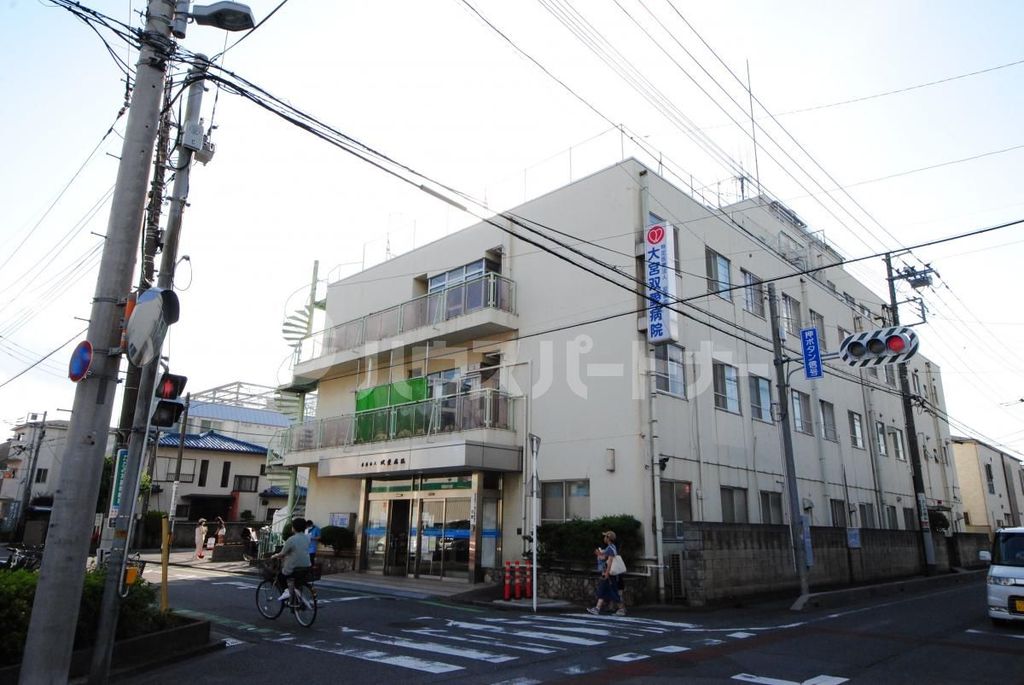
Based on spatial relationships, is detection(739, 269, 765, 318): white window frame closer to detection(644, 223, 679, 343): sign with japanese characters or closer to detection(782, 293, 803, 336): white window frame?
detection(782, 293, 803, 336): white window frame

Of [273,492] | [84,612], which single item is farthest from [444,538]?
[273,492]

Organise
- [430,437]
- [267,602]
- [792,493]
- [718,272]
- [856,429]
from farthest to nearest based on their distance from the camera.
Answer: [856,429]
[718,272]
[430,437]
[792,493]
[267,602]

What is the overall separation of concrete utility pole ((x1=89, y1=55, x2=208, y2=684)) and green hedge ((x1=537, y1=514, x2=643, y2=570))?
32.3 feet

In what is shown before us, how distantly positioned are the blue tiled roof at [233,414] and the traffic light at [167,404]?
49.9 meters

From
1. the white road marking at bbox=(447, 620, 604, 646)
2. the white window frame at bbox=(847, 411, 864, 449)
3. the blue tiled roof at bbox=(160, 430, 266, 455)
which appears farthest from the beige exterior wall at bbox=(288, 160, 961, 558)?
the blue tiled roof at bbox=(160, 430, 266, 455)

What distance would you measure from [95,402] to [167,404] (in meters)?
1.44

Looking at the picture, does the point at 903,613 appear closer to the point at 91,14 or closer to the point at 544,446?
→ the point at 544,446

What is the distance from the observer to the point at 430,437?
18125 mm

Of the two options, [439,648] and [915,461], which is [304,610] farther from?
[915,461]

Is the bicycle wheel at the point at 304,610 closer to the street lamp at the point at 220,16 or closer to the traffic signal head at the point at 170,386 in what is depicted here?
the traffic signal head at the point at 170,386

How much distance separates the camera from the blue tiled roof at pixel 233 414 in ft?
182

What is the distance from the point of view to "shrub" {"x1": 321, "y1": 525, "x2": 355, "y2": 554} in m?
21.4

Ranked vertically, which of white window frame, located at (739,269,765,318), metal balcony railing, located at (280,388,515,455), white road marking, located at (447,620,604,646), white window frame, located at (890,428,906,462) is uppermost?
white window frame, located at (739,269,765,318)

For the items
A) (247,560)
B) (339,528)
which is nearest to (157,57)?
(339,528)
